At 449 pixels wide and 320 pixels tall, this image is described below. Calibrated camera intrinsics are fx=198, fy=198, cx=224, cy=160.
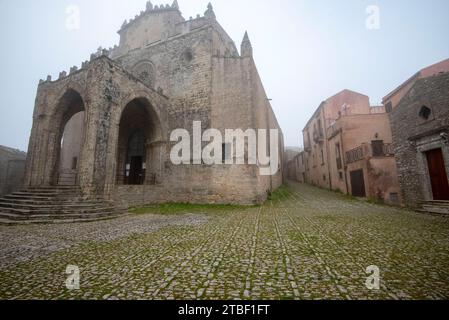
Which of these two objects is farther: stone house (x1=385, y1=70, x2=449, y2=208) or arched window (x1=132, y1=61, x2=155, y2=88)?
arched window (x1=132, y1=61, x2=155, y2=88)

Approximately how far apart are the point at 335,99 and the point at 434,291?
21.6 meters

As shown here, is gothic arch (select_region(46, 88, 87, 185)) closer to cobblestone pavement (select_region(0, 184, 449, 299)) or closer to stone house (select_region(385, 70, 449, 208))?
cobblestone pavement (select_region(0, 184, 449, 299))

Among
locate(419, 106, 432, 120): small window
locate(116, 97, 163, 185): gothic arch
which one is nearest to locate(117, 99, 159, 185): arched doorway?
locate(116, 97, 163, 185): gothic arch

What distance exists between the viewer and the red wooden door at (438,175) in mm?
8087

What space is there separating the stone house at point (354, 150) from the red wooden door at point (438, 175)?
11.6 ft

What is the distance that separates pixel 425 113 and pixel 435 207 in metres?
4.11

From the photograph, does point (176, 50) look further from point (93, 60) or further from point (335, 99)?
point (335, 99)

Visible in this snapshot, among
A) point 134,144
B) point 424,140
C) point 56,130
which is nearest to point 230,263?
point 424,140

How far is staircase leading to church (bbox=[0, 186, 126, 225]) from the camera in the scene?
6.98 metres

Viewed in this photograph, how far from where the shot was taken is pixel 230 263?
10.3 ft

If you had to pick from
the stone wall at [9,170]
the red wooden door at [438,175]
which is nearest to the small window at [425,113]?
the red wooden door at [438,175]

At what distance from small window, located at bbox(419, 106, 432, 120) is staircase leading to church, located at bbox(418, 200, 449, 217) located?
367 centimetres

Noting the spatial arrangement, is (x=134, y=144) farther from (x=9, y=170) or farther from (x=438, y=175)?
(x=438, y=175)
